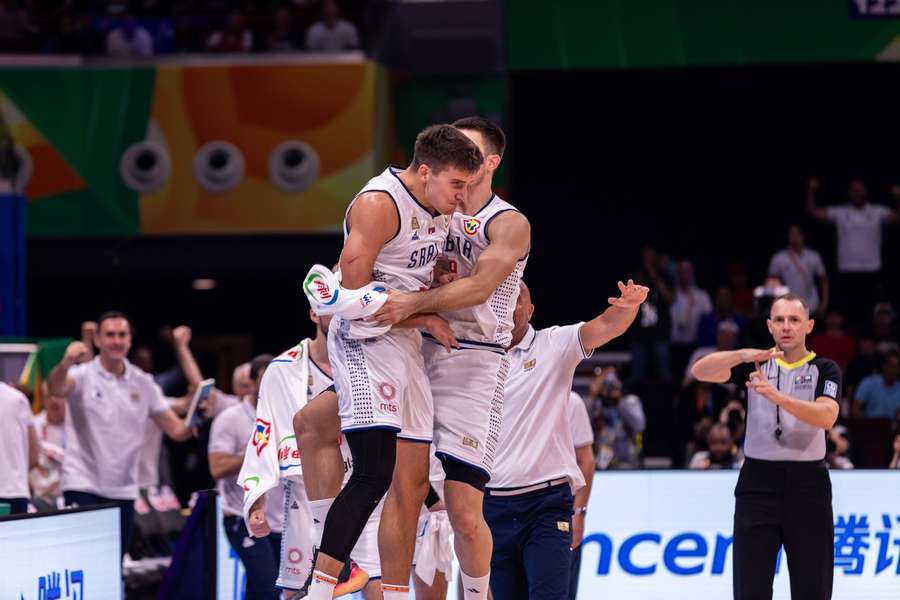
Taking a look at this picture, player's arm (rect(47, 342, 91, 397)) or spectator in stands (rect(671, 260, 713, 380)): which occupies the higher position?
spectator in stands (rect(671, 260, 713, 380))

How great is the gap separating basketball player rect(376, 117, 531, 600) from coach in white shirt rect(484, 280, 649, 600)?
2.37 ft

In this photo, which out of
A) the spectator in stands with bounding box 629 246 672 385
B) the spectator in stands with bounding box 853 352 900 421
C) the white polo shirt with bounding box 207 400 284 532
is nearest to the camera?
the white polo shirt with bounding box 207 400 284 532

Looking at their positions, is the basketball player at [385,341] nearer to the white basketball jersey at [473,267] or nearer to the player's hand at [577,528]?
the white basketball jersey at [473,267]

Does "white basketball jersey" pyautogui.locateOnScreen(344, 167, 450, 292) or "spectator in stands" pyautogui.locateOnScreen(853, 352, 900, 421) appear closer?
"white basketball jersey" pyautogui.locateOnScreen(344, 167, 450, 292)

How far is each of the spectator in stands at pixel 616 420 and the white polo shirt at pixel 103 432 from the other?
5.19m

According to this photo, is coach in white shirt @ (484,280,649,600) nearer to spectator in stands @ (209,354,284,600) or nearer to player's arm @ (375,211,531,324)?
player's arm @ (375,211,531,324)

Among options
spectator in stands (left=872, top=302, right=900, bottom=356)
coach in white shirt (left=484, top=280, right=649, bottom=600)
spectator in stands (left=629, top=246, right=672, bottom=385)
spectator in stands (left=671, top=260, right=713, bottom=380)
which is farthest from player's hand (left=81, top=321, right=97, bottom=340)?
spectator in stands (left=872, top=302, right=900, bottom=356)

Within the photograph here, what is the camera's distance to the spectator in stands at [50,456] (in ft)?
40.4

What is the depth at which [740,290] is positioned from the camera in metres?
19.0

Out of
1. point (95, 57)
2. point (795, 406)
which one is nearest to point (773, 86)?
point (95, 57)

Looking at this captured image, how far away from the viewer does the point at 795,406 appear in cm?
744

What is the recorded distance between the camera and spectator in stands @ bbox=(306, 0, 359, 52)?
1903 centimetres

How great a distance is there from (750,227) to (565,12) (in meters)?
5.10

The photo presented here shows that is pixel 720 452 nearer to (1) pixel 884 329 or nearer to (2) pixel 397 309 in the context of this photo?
(1) pixel 884 329
